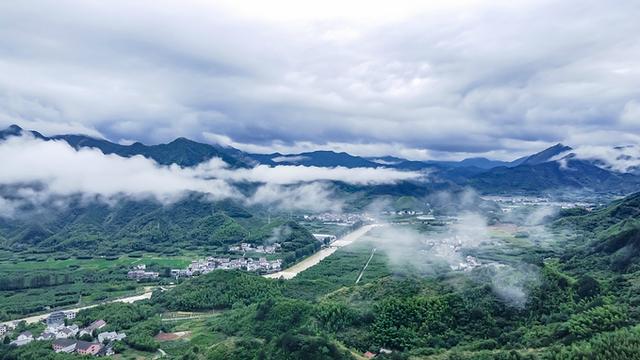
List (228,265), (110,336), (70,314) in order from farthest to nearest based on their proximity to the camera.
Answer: (228,265) < (70,314) < (110,336)

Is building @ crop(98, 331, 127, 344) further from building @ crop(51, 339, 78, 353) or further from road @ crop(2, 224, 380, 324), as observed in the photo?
road @ crop(2, 224, 380, 324)

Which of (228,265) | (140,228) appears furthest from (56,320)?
(140,228)

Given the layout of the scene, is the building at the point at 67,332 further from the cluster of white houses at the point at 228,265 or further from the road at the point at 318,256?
the cluster of white houses at the point at 228,265

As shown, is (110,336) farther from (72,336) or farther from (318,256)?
(318,256)

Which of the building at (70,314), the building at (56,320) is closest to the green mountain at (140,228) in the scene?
the building at (70,314)

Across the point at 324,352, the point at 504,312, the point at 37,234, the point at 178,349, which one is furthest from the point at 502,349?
the point at 37,234

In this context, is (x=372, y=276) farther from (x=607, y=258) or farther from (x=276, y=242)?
(x=276, y=242)

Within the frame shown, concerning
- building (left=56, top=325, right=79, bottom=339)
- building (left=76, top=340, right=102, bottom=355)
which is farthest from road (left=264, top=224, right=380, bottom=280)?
building (left=76, top=340, right=102, bottom=355)
